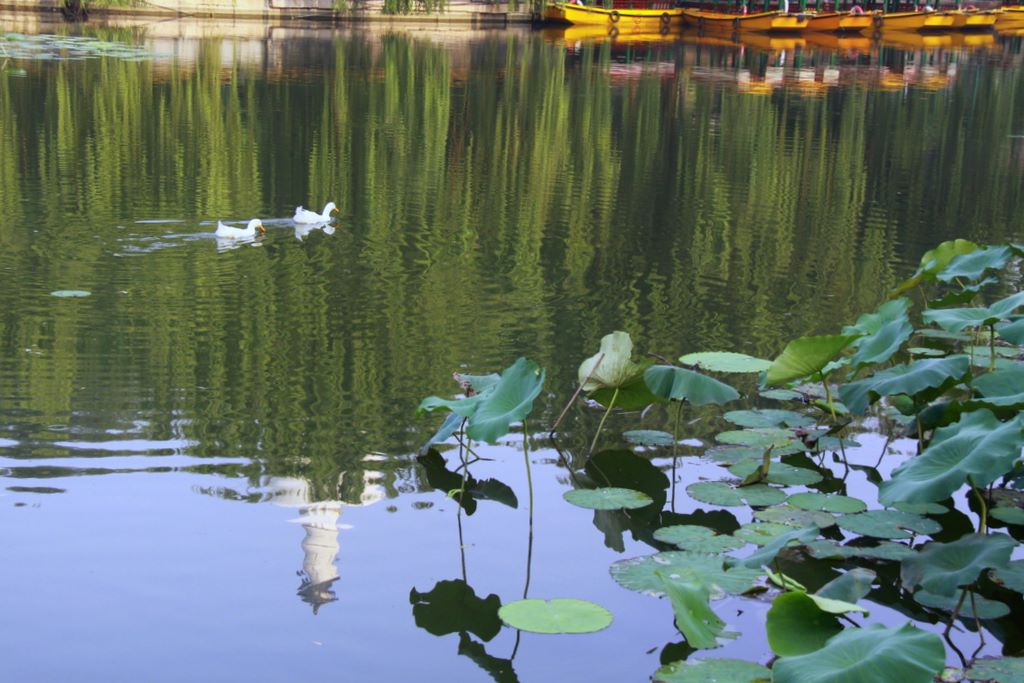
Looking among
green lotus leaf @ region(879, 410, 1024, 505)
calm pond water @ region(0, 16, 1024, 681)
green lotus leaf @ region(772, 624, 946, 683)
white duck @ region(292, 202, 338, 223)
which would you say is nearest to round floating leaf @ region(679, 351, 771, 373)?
calm pond water @ region(0, 16, 1024, 681)

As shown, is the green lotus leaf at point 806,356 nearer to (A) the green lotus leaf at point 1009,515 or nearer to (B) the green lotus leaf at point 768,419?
(B) the green lotus leaf at point 768,419

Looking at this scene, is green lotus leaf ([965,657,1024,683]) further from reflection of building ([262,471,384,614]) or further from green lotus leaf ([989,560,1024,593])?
→ reflection of building ([262,471,384,614])

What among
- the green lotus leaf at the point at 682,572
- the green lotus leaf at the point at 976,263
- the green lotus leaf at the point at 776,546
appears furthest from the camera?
the green lotus leaf at the point at 976,263

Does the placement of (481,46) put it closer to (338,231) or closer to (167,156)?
(167,156)

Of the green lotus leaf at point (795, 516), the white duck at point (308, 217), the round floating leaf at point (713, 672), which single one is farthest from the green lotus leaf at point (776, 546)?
the white duck at point (308, 217)

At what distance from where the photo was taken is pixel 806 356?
13.9 feet

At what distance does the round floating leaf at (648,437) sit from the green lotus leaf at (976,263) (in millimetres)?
1481

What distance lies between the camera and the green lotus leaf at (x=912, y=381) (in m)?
3.89

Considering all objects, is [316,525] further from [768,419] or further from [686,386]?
[768,419]

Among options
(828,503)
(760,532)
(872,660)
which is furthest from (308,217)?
(872,660)

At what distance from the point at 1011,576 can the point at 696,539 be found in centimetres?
88

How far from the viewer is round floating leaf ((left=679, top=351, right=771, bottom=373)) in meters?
5.20

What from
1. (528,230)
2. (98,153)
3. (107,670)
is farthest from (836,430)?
(98,153)

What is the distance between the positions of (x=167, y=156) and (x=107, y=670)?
8735mm
